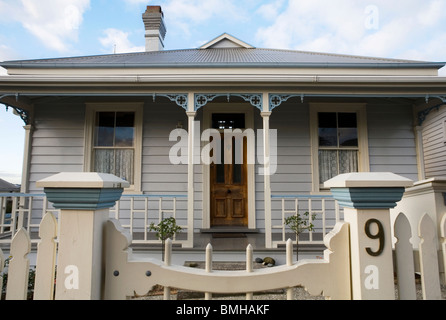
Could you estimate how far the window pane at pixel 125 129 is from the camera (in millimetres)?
6027

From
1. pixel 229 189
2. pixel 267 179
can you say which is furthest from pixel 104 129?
pixel 267 179

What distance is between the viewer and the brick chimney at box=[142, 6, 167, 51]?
8727mm

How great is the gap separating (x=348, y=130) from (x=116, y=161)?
542 cm

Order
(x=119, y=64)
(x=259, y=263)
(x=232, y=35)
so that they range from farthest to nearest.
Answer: (x=232, y=35)
(x=119, y=64)
(x=259, y=263)

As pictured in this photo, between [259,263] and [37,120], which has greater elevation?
[37,120]

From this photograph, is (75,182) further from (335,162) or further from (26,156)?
(26,156)

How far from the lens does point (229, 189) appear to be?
235 inches

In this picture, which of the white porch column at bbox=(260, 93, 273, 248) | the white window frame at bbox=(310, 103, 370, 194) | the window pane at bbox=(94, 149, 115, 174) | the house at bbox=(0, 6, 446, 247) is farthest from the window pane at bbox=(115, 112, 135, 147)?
the white window frame at bbox=(310, 103, 370, 194)

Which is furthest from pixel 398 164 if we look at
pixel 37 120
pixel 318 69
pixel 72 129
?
pixel 37 120

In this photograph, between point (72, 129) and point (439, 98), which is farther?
point (72, 129)
